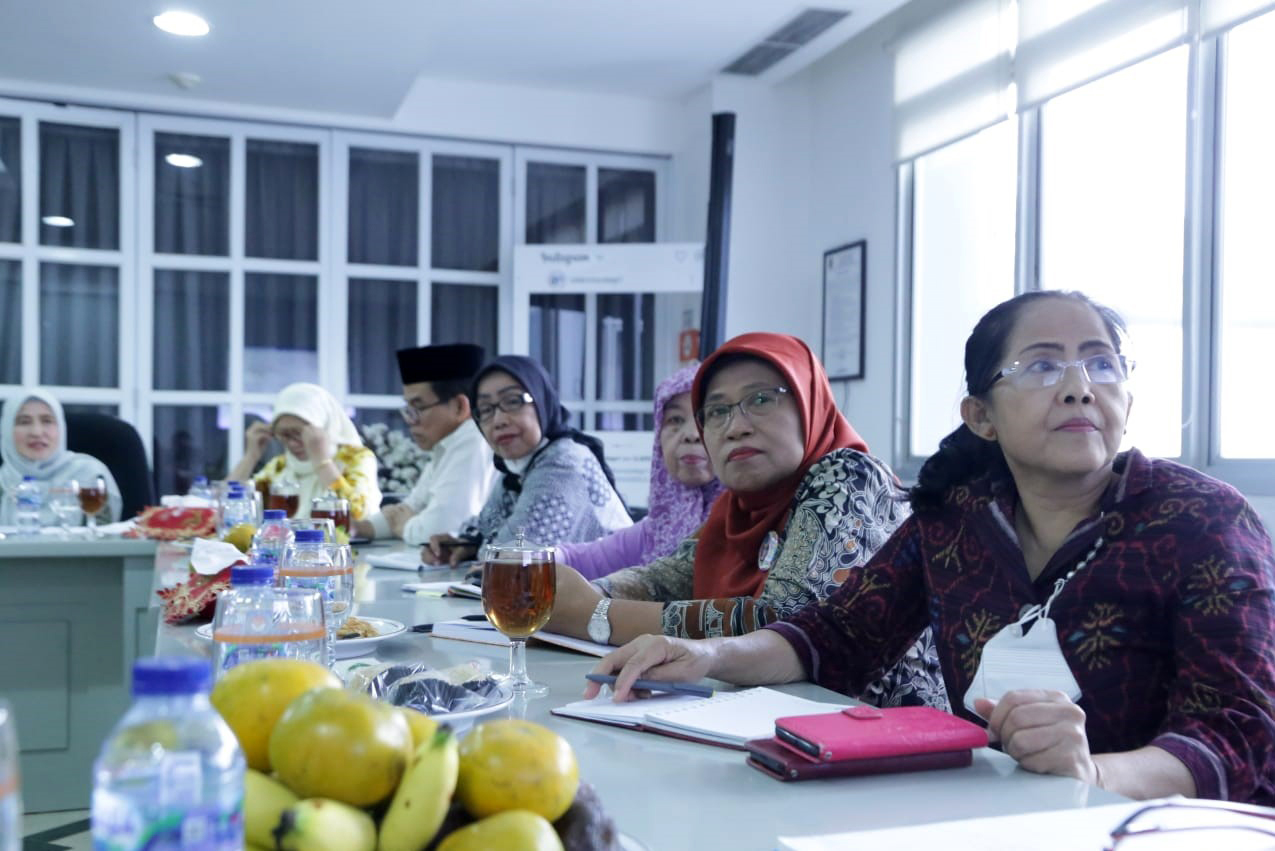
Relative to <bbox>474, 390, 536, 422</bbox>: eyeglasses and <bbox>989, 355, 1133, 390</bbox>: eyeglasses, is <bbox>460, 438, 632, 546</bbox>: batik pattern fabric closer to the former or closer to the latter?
<bbox>474, 390, 536, 422</bbox>: eyeglasses

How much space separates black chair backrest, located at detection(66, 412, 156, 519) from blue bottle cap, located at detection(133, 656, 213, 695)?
4449mm

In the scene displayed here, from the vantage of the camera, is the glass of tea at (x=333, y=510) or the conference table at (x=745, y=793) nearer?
the conference table at (x=745, y=793)

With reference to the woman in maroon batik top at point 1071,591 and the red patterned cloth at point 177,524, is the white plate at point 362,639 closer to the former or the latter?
the woman in maroon batik top at point 1071,591

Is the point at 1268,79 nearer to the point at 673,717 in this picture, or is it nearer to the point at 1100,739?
the point at 1100,739

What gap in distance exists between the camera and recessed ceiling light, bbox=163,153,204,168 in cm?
553

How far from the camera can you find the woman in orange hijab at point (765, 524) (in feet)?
5.39

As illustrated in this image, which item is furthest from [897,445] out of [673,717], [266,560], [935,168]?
[673,717]

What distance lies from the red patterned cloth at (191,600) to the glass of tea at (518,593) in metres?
0.67

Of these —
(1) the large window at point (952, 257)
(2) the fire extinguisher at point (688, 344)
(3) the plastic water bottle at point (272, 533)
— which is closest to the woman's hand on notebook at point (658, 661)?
(3) the plastic water bottle at point (272, 533)

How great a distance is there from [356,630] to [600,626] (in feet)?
1.16

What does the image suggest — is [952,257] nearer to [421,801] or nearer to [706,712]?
[706,712]

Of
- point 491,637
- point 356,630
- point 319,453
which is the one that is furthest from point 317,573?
point 319,453

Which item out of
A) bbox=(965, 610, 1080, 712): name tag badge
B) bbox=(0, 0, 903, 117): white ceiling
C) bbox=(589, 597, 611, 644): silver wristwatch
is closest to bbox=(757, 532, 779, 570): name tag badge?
bbox=(589, 597, 611, 644): silver wristwatch

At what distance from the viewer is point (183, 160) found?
555 cm
